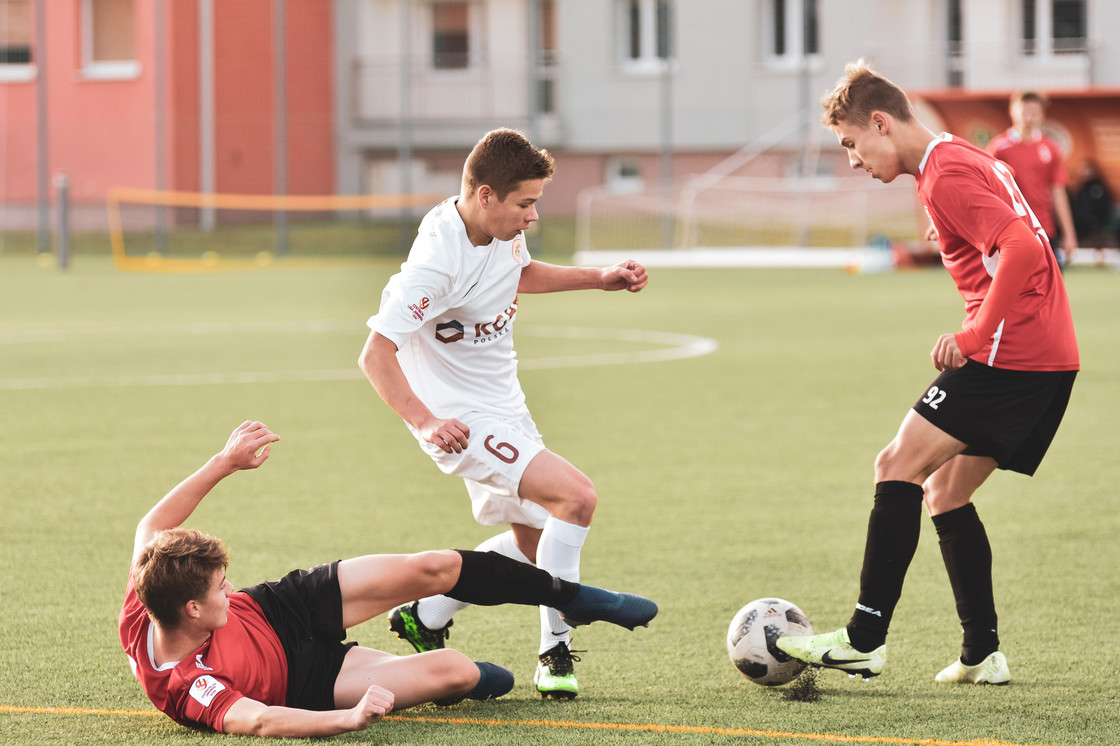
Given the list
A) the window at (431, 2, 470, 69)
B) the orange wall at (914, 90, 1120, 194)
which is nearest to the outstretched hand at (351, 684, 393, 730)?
the orange wall at (914, 90, 1120, 194)

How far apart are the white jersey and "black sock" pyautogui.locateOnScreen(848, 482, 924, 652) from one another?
1142 mm

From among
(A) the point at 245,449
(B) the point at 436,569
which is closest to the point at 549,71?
(A) the point at 245,449

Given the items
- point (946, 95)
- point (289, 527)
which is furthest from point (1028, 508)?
point (946, 95)

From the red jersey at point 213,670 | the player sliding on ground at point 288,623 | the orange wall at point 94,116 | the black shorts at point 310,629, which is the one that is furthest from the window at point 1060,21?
the red jersey at point 213,670

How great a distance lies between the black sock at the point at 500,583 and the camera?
14.2ft

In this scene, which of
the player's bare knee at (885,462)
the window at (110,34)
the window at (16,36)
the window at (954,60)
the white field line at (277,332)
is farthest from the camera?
the window at (16,36)

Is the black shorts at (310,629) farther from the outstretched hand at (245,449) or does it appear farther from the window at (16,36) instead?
the window at (16,36)

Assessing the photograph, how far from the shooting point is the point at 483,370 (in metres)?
4.70

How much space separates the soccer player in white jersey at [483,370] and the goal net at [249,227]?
1012 inches

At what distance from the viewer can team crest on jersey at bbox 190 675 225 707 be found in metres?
3.96

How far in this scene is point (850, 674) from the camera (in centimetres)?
456

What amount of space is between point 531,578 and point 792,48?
30.3 m

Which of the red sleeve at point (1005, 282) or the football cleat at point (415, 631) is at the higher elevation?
the red sleeve at point (1005, 282)

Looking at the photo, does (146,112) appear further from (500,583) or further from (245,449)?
(500,583)
